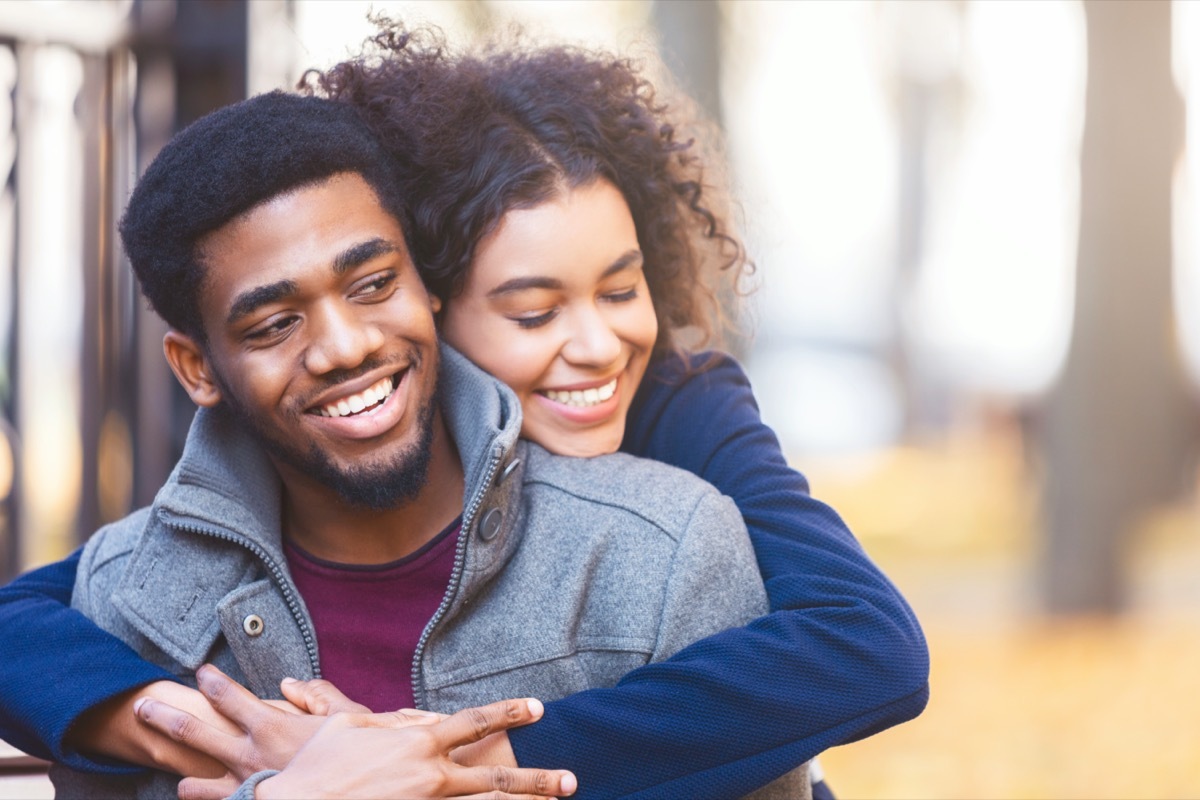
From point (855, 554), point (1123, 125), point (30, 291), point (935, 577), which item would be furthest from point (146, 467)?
point (935, 577)

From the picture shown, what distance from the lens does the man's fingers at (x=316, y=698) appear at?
7.89 feet

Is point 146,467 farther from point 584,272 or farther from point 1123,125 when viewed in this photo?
point 1123,125

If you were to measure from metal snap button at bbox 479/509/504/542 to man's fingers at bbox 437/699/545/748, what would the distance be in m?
0.30

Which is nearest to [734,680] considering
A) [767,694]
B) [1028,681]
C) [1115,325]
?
[767,694]

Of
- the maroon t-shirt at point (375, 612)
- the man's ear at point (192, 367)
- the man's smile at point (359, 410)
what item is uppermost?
the man's ear at point (192, 367)

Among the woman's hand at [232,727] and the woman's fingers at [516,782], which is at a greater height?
the woman's hand at [232,727]

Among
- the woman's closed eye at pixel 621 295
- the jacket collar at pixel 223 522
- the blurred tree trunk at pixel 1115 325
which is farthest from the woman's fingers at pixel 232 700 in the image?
the blurred tree trunk at pixel 1115 325

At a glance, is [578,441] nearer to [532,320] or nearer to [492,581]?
[532,320]

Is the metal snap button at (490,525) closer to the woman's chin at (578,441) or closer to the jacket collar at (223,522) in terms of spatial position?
the jacket collar at (223,522)

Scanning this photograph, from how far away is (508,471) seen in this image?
2.55 meters

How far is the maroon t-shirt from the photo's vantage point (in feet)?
8.49

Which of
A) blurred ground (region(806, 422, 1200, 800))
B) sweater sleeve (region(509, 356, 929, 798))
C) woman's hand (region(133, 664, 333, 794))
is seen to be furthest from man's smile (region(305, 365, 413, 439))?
blurred ground (region(806, 422, 1200, 800))

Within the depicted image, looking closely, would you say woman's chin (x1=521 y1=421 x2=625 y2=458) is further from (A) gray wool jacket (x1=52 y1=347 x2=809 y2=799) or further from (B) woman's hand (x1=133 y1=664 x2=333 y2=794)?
(B) woman's hand (x1=133 y1=664 x2=333 y2=794)

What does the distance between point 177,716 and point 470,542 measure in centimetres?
59
